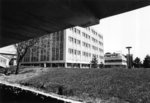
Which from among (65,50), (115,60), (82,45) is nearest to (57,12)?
(65,50)

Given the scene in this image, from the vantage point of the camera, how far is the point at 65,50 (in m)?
42.5

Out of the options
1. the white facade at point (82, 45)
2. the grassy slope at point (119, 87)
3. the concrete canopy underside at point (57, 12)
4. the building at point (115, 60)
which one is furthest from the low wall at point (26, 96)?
the building at point (115, 60)

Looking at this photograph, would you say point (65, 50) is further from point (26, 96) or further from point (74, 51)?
point (26, 96)

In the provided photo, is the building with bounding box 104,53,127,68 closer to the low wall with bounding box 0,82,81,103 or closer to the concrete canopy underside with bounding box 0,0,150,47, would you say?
the low wall with bounding box 0,82,81,103

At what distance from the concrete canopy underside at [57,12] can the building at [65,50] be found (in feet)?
105

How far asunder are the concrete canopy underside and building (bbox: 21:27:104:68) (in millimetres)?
31888

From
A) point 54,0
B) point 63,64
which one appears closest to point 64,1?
point 54,0

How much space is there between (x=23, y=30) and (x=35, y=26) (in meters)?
0.60

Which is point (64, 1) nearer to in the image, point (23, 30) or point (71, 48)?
point (23, 30)

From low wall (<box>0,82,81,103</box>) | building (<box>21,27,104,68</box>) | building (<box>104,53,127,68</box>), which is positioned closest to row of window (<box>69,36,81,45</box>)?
building (<box>21,27,104,68</box>)

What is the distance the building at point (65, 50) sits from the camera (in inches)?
1703

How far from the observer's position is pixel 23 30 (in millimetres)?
4098

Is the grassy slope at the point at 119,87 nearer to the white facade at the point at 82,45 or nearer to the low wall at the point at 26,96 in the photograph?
the low wall at the point at 26,96

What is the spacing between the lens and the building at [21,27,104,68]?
142 feet
